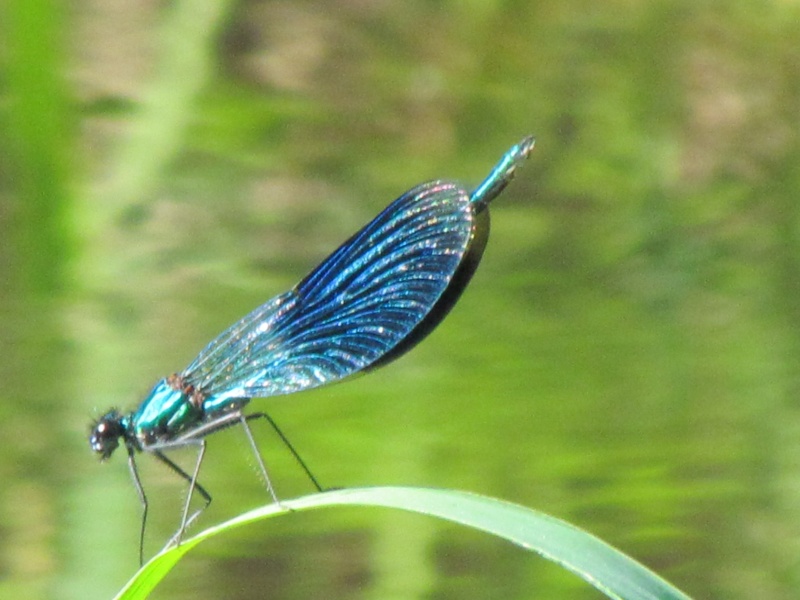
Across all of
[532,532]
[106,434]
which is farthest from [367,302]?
[532,532]

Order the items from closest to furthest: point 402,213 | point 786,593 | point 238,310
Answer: point 402,213 < point 786,593 < point 238,310

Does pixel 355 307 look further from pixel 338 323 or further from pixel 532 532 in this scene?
pixel 532 532

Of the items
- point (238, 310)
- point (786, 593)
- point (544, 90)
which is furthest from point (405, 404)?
point (544, 90)

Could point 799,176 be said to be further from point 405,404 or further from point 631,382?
point 405,404

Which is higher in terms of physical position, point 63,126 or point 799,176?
point 799,176

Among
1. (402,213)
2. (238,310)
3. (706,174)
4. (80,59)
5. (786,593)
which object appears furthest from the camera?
(706,174)

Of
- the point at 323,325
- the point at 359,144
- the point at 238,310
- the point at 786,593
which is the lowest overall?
the point at 786,593

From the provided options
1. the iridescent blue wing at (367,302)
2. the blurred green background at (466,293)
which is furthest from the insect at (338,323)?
Result: the blurred green background at (466,293)

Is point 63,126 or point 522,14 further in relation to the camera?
point 522,14

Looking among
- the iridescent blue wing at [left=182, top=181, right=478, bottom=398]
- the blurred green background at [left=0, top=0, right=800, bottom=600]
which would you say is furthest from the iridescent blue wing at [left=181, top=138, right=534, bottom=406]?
the blurred green background at [left=0, top=0, right=800, bottom=600]
